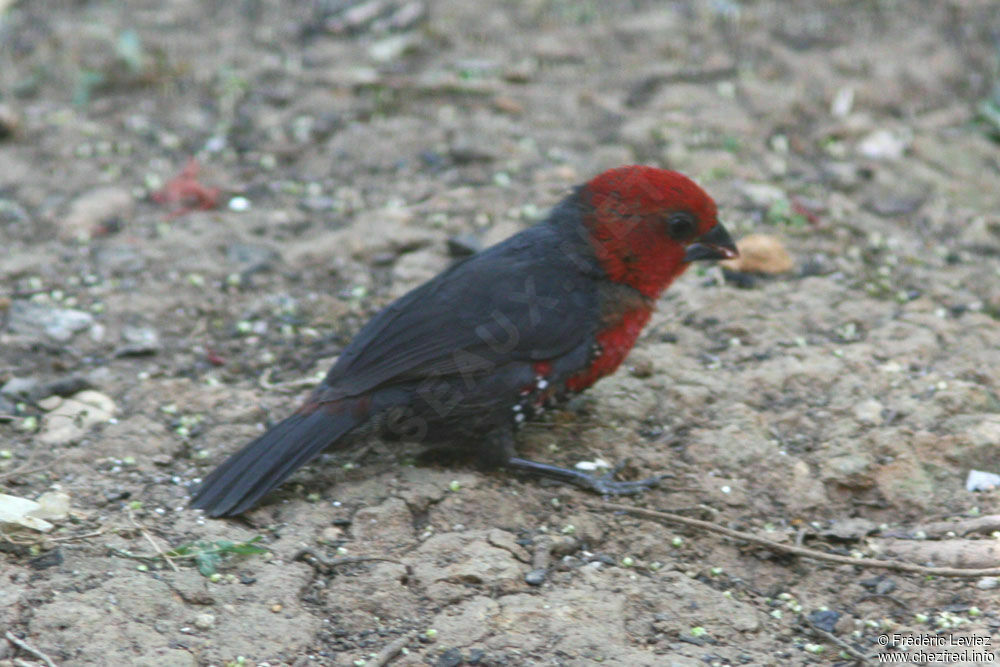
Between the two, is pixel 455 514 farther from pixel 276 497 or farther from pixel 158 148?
pixel 158 148

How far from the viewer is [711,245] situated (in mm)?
4316

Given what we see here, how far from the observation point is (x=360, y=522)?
3738 mm

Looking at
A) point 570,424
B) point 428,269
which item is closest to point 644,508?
point 570,424

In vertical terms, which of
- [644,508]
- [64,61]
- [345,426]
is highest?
[64,61]

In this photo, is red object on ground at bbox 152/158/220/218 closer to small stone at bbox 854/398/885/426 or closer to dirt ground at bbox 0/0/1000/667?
dirt ground at bbox 0/0/1000/667

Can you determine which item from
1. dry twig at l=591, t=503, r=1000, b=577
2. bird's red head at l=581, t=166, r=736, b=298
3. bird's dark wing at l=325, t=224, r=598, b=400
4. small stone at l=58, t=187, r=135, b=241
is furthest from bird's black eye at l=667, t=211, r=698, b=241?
small stone at l=58, t=187, r=135, b=241

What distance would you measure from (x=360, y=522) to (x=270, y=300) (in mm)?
1558

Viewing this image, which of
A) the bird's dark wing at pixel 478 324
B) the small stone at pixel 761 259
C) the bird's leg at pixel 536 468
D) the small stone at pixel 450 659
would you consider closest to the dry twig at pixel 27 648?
the small stone at pixel 450 659

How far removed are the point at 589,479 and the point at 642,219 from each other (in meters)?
0.94

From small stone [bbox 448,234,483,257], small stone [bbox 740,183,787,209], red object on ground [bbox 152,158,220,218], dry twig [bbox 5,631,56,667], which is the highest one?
red object on ground [bbox 152,158,220,218]

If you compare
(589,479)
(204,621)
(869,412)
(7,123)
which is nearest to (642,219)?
(589,479)

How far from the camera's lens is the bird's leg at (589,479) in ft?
12.9

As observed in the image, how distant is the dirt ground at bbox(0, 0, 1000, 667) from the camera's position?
338 cm

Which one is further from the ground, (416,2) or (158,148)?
(416,2)
